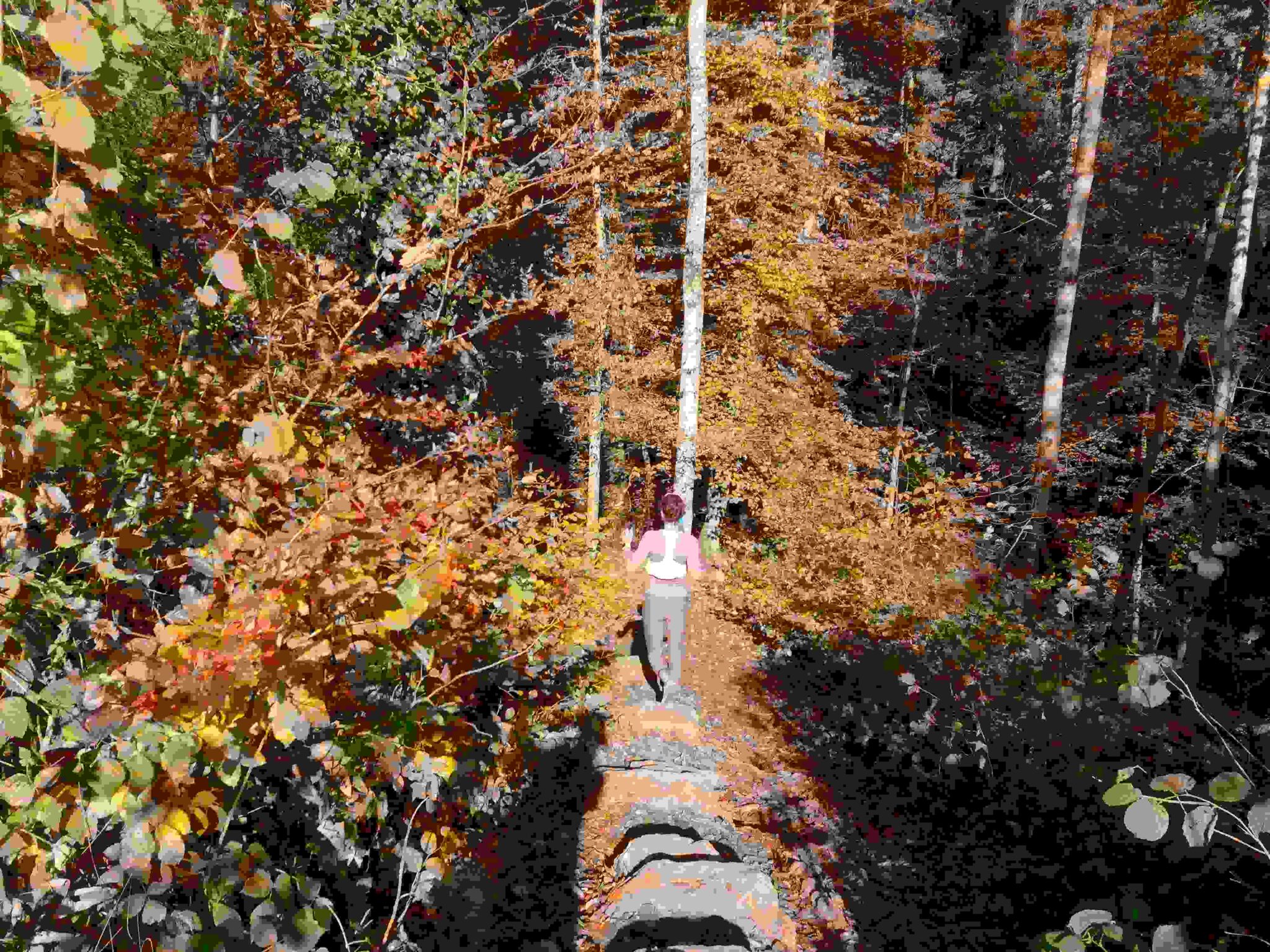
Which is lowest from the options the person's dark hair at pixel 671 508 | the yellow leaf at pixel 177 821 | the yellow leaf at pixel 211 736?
the person's dark hair at pixel 671 508

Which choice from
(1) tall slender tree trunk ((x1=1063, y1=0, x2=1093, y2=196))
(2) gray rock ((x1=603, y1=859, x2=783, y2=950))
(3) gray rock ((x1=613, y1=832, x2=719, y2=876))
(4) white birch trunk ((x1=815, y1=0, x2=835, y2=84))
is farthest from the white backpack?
(4) white birch trunk ((x1=815, y1=0, x2=835, y2=84))

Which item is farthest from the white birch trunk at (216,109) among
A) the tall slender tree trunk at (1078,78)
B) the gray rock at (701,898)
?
the tall slender tree trunk at (1078,78)

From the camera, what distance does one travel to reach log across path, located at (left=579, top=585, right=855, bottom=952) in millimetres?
4520

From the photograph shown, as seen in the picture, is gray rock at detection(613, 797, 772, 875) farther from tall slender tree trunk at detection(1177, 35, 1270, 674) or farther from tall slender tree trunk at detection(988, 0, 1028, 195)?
tall slender tree trunk at detection(988, 0, 1028, 195)

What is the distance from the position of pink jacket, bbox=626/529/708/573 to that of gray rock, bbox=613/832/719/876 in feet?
7.65

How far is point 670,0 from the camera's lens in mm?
15281

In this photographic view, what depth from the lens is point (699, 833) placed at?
18.7 ft

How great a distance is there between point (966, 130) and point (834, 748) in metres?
20.8

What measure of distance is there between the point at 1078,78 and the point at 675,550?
60.2 ft

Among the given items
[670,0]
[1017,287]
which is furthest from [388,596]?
[1017,287]

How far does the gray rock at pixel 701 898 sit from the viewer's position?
4.48 m

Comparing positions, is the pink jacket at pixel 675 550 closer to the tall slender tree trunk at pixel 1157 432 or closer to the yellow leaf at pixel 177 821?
the yellow leaf at pixel 177 821

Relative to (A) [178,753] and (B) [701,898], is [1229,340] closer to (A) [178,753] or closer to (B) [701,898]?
(B) [701,898]

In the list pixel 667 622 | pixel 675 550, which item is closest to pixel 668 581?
pixel 675 550
